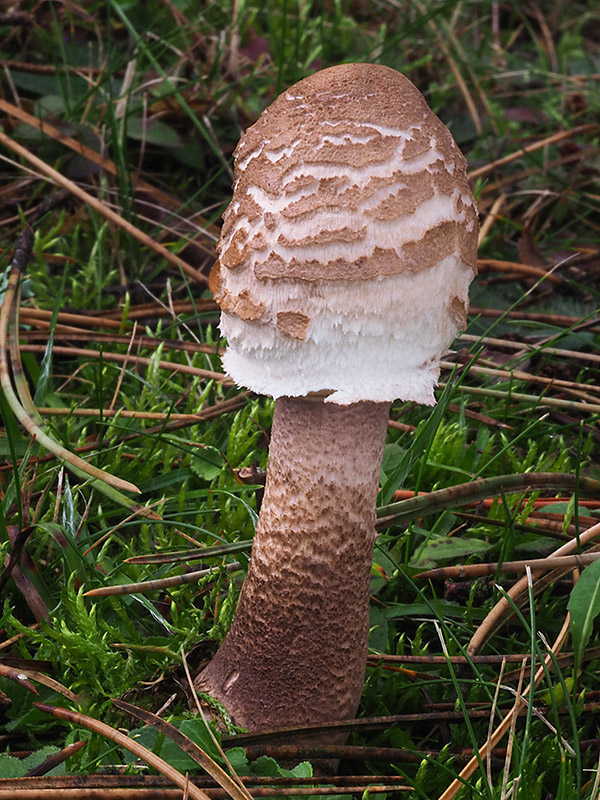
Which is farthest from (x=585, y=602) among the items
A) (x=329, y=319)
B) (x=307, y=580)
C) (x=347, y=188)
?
(x=347, y=188)

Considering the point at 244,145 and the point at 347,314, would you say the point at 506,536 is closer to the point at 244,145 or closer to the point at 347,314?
the point at 347,314

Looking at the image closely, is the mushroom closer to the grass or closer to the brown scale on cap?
the brown scale on cap

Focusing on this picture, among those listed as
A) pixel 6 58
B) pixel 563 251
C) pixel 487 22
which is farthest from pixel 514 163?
pixel 6 58

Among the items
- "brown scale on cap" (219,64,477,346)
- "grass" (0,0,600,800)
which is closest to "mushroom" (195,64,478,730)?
"brown scale on cap" (219,64,477,346)

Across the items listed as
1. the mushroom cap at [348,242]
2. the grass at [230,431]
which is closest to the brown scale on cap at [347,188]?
the mushroom cap at [348,242]

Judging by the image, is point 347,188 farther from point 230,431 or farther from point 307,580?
point 230,431

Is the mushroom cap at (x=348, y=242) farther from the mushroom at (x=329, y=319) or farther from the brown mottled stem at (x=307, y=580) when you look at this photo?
the brown mottled stem at (x=307, y=580)
